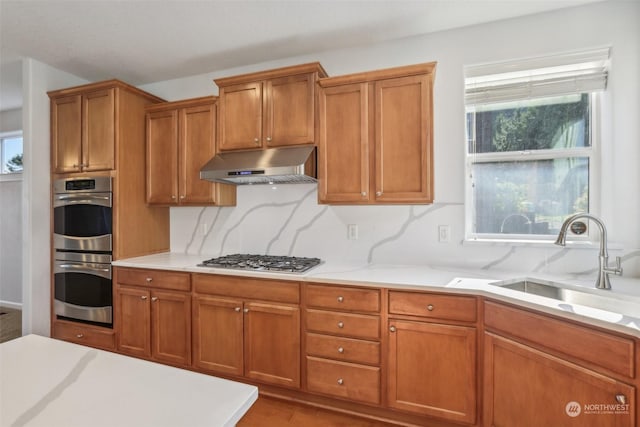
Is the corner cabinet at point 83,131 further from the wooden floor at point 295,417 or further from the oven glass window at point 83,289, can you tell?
the wooden floor at point 295,417

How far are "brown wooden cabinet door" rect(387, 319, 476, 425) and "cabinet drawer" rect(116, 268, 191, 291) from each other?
5.29 feet

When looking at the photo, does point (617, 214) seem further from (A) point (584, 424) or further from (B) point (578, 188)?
(A) point (584, 424)

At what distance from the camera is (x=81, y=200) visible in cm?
273

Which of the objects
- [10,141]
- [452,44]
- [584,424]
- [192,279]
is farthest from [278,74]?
[10,141]

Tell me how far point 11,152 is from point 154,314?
3897 millimetres

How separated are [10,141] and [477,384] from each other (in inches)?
244

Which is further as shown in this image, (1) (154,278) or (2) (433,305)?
(1) (154,278)

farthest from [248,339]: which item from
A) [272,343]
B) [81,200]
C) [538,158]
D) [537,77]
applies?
[537,77]

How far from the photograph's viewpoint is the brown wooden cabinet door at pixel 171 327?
2.38m

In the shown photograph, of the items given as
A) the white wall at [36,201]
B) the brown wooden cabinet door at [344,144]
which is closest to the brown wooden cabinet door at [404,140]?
the brown wooden cabinet door at [344,144]

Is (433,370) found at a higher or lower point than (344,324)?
lower

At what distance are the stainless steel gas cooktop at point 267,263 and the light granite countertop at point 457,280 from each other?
51 mm

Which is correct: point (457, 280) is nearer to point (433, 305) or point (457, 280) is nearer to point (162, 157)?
point (433, 305)

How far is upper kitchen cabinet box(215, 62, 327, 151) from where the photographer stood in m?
2.32
